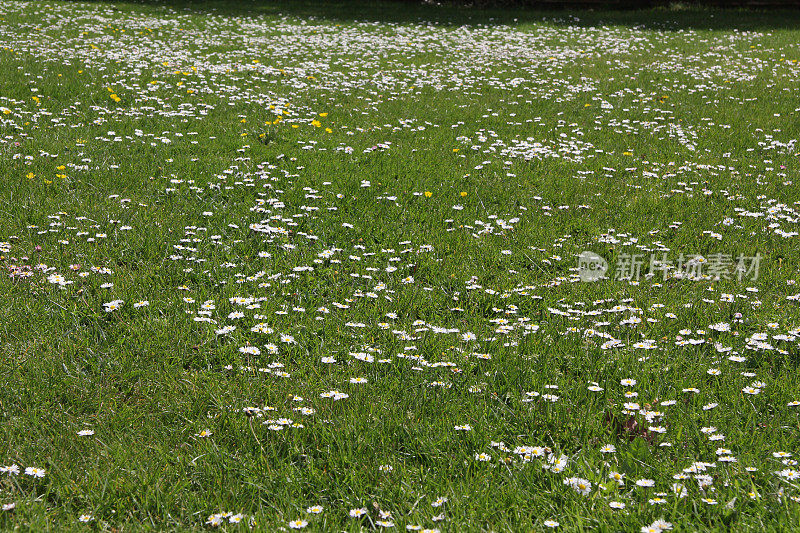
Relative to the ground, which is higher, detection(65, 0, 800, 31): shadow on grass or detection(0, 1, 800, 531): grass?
detection(65, 0, 800, 31): shadow on grass

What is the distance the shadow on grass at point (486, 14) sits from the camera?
17703 mm

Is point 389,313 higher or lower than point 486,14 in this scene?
lower

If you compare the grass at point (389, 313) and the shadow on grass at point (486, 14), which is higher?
the shadow on grass at point (486, 14)

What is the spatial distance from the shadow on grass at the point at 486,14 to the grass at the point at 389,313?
987cm

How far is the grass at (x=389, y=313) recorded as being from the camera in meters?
2.53

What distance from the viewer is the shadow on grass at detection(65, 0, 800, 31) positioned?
58.1 ft

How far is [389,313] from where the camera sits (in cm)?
376

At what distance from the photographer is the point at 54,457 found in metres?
2.66

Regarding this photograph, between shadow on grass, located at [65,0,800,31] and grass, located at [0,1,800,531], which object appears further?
shadow on grass, located at [65,0,800,31]

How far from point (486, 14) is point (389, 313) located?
17358mm

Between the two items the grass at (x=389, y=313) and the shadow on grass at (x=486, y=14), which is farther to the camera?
the shadow on grass at (x=486, y=14)

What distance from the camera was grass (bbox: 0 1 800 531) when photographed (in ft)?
8.30

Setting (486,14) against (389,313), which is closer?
(389,313)

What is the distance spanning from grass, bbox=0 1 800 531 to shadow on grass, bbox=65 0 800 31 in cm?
987
